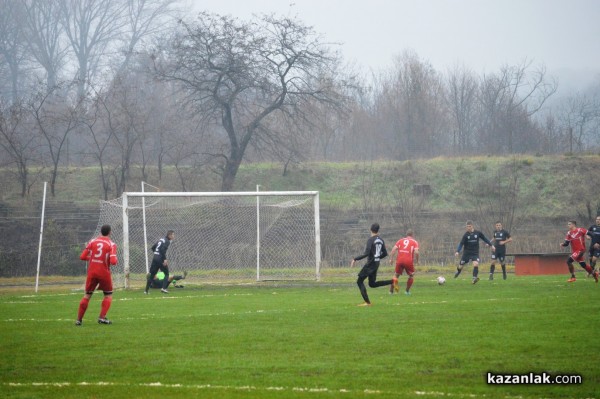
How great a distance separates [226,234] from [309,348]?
19255 mm

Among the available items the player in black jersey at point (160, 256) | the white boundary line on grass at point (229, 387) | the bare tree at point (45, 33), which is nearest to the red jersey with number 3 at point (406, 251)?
the player in black jersey at point (160, 256)

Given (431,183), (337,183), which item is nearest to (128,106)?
(337,183)

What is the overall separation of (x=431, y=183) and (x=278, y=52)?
1358 cm

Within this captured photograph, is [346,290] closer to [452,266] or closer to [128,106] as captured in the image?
[452,266]

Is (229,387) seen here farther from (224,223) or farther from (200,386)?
(224,223)

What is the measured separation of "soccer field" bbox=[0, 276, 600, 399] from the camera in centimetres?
938

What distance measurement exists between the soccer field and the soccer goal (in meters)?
9.15

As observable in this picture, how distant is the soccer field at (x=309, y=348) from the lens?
9375mm

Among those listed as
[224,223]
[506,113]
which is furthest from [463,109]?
[224,223]

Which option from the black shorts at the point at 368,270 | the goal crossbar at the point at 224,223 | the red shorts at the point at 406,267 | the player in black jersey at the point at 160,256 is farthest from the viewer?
the goal crossbar at the point at 224,223

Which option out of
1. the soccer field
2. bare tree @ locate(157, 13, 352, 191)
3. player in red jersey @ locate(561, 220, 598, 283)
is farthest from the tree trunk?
the soccer field

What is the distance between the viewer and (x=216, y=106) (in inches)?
1906

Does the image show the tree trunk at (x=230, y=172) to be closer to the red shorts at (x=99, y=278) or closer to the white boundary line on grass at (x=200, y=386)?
the red shorts at (x=99, y=278)

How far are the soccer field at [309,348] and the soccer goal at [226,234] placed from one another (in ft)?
30.0
